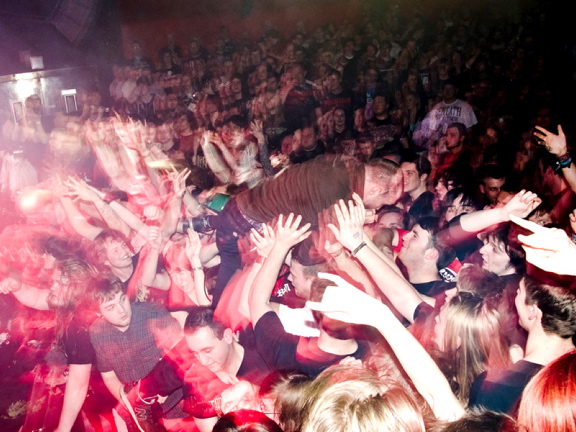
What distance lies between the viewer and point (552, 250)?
4.67 feet

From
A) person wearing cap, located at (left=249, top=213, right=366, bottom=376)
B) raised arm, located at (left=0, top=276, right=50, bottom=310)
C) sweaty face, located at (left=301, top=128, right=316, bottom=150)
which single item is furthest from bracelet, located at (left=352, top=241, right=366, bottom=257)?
sweaty face, located at (left=301, top=128, right=316, bottom=150)

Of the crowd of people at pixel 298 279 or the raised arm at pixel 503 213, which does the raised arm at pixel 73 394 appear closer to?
the crowd of people at pixel 298 279

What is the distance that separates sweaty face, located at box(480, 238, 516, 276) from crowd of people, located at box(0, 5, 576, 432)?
11 mm

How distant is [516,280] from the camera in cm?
201

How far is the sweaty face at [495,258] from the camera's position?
241 cm

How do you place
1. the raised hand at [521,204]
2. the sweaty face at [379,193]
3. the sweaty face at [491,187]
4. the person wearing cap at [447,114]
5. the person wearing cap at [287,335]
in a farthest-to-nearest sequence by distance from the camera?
the person wearing cap at [447,114]
the sweaty face at [491,187]
the sweaty face at [379,193]
the raised hand at [521,204]
the person wearing cap at [287,335]

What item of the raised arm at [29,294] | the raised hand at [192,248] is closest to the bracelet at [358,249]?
the raised hand at [192,248]

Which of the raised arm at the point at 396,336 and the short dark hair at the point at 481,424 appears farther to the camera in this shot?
the raised arm at the point at 396,336

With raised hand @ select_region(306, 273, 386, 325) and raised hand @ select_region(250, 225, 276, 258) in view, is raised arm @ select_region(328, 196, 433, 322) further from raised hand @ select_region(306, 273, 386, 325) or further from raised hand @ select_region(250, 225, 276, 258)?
raised hand @ select_region(306, 273, 386, 325)

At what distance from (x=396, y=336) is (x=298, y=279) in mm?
1012

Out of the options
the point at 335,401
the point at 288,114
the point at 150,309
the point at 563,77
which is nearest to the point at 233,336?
the point at 150,309

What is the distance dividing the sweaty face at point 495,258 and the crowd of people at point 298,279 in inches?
0.4

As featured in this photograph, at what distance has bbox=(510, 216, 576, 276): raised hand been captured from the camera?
141 cm

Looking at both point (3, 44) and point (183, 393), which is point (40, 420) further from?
point (3, 44)
